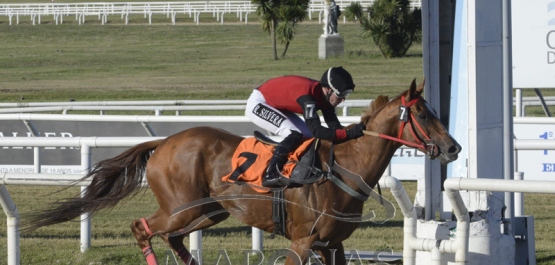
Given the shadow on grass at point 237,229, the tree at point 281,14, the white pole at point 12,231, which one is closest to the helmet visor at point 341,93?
the white pole at point 12,231

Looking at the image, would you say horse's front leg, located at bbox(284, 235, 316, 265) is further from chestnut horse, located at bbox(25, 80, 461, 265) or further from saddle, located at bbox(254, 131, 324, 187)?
saddle, located at bbox(254, 131, 324, 187)

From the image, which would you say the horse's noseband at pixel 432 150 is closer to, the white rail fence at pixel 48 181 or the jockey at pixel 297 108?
the white rail fence at pixel 48 181

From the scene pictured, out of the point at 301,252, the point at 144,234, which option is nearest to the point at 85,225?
the point at 144,234

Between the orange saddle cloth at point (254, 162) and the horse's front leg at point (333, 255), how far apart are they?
47cm

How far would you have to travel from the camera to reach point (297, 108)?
5.51 metres

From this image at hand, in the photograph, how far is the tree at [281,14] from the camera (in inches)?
1214

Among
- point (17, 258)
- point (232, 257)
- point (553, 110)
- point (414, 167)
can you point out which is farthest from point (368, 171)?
point (553, 110)

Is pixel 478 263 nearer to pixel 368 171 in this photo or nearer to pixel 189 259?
pixel 368 171

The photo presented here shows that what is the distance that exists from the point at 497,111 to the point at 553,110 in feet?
44.4

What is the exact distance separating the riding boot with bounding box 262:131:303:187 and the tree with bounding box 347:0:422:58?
2470 cm

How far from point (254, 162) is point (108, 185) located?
115 centimetres

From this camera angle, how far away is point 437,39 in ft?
18.3

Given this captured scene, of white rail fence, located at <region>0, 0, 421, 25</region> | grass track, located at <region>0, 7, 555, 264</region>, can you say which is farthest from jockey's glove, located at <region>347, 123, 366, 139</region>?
white rail fence, located at <region>0, 0, 421, 25</region>

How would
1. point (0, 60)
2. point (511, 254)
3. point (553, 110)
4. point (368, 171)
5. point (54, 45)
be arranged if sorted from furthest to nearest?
1. point (54, 45)
2. point (0, 60)
3. point (553, 110)
4. point (511, 254)
5. point (368, 171)
